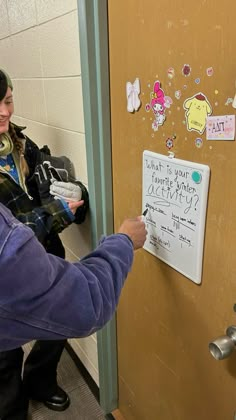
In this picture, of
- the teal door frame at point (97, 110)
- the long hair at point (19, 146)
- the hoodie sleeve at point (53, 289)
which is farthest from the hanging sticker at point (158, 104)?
the long hair at point (19, 146)

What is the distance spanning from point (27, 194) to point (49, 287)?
70 centimetres

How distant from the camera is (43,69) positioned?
54.6 inches

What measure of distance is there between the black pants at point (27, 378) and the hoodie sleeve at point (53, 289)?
917 mm

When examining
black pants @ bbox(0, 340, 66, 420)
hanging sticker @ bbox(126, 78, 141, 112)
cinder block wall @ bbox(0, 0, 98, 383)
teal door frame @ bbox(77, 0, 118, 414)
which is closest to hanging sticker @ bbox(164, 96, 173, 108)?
hanging sticker @ bbox(126, 78, 141, 112)

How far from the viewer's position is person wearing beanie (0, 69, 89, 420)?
3.85ft

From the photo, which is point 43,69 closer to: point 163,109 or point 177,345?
point 163,109

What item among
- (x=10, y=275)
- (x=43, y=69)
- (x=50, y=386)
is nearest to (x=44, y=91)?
(x=43, y=69)

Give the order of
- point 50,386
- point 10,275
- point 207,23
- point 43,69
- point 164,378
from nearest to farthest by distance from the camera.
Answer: point 10,275, point 207,23, point 164,378, point 43,69, point 50,386

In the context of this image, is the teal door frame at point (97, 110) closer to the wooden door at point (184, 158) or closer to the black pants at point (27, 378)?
the wooden door at point (184, 158)

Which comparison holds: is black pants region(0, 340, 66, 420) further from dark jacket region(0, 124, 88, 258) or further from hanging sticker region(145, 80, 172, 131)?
hanging sticker region(145, 80, 172, 131)

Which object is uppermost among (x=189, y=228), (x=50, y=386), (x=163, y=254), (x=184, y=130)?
(x=184, y=130)

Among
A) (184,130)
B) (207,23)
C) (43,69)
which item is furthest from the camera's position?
(43,69)

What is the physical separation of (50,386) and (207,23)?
1.65 m

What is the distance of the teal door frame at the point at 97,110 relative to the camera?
979 millimetres
